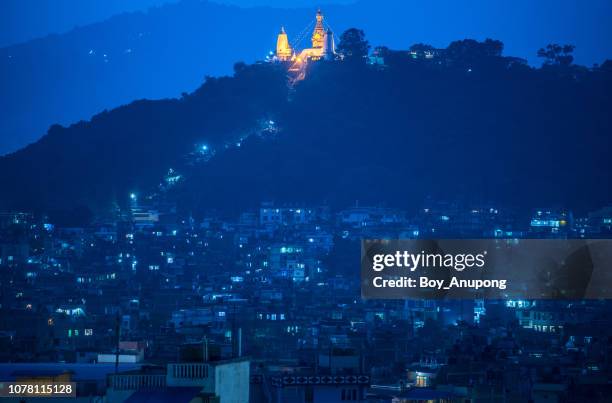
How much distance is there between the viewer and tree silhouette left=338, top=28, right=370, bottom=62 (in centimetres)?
9486

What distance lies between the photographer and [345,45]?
311ft

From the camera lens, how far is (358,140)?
94.8m

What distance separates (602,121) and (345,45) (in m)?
14.7

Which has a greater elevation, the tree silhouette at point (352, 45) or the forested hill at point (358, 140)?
the tree silhouette at point (352, 45)

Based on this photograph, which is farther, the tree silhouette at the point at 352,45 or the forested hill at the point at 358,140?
the tree silhouette at the point at 352,45

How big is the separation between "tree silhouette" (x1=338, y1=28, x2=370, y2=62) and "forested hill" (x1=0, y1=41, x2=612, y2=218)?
0.61m

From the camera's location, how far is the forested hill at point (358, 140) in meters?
85.4

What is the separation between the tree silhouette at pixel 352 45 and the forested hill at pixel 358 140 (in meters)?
0.61

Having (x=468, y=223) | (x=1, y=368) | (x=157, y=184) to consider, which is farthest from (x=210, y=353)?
(x=157, y=184)

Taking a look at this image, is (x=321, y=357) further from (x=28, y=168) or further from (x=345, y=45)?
(x=345, y=45)

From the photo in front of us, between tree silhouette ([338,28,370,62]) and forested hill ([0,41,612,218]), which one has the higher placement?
tree silhouette ([338,28,370,62])

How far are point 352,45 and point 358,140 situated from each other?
5.06m

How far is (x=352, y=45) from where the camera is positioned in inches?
3745

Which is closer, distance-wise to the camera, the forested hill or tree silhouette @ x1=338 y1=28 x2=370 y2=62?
the forested hill
